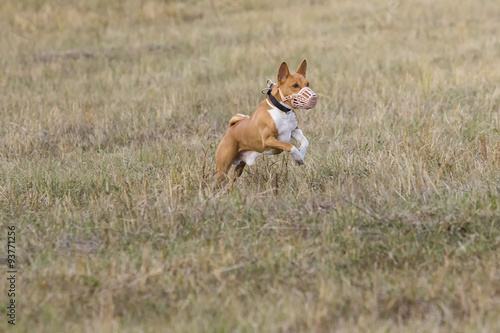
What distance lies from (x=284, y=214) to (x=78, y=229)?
1567 mm

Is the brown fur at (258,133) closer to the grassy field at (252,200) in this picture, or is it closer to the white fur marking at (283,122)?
the white fur marking at (283,122)

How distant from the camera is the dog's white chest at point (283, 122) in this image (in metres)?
5.00

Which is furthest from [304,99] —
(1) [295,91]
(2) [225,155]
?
(2) [225,155]

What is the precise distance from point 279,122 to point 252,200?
65cm

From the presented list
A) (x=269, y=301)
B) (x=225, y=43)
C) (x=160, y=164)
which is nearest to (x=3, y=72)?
(x=225, y=43)

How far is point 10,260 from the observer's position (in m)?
4.54

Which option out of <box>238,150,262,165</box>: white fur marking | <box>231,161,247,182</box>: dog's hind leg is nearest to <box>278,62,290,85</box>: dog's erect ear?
<box>238,150,262,165</box>: white fur marking

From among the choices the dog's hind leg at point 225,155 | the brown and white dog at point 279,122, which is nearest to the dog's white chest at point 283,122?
the brown and white dog at point 279,122

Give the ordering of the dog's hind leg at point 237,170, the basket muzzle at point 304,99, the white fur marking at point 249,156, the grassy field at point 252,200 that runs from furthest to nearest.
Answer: the dog's hind leg at point 237,170 → the white fur marking at point 249,156 → the basket muzzle at point 304,99 → the grassy field at point 252,200

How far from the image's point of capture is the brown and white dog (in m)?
4.89

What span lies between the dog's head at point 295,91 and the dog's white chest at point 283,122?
11 centimetres

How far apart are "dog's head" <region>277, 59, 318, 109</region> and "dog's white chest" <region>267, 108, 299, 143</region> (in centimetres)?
11

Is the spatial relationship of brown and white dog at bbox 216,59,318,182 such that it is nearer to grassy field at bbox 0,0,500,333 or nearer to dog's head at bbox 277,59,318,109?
dog's head at bbox 277,59,318,109

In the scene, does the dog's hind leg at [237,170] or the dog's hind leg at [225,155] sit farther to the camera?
the dog's hind leg at [237,170]
